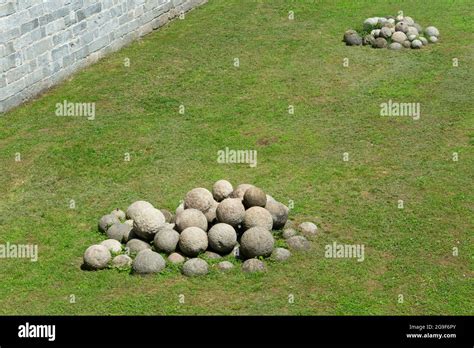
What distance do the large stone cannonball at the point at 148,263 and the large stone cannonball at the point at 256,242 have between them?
1.32 meters

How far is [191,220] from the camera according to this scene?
11.4m

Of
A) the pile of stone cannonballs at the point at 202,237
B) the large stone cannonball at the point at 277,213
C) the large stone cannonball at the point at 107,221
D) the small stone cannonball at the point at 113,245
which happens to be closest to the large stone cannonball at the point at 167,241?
the pile of stone cannonballs at the point at 202,237

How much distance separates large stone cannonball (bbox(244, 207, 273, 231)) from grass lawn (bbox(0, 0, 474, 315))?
72 cm

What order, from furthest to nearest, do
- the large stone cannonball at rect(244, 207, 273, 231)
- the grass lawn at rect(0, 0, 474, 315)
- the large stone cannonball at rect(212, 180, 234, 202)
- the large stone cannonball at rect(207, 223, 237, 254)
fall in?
the large stone cannonball at rect(212, 180, 234, 202), the large stone cannonball at rect(244, 207, 273, 231), the large stone cannonball at rect(207, 223, 237, 254), the grass lawn at rect(0, 0, 474, 315)

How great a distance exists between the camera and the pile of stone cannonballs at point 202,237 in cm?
1123

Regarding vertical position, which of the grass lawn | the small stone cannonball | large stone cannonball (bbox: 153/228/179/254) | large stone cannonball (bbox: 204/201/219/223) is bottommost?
the grass lawn

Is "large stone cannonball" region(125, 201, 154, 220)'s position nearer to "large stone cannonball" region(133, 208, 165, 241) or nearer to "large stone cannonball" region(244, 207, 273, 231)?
"large stone cannonball" region(133, 208, 165, 241)

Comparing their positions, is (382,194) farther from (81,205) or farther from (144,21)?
(144,21)

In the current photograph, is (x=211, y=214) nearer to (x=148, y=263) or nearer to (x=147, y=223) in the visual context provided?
(x=147, y=223)

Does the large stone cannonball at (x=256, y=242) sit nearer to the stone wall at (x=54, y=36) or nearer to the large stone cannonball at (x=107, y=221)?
the large stone cannonball at (x=107, y=221)

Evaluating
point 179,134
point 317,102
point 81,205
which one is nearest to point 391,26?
point 317,102

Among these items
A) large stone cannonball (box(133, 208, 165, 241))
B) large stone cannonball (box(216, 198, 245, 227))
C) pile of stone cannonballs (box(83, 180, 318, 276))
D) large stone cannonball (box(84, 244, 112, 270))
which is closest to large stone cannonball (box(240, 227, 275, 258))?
pile of stone cannonballs (box(83, 180, 318, 276))

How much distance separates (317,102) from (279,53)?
3686 mm

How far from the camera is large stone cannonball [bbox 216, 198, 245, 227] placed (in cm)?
1147
